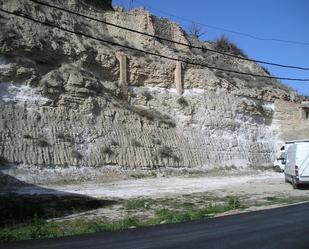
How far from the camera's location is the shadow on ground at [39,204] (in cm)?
1649

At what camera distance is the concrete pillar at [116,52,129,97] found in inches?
1478

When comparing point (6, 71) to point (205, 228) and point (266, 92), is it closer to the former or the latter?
point (205, 228)

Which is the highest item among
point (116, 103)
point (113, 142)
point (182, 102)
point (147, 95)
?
point (147, 95)

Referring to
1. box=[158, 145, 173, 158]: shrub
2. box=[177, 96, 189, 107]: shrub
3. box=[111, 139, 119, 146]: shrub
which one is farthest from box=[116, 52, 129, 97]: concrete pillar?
box=[111, 139, 119, 146]: shrub

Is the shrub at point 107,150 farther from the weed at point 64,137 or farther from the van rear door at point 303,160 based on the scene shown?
the van rear door at point 303,160

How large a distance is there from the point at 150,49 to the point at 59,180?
18.2 meters

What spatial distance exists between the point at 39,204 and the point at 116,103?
17.2m

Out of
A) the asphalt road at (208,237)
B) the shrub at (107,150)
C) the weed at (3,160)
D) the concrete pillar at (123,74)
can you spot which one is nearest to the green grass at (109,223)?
the asphalt road at (208,237)

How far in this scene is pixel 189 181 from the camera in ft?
96.4

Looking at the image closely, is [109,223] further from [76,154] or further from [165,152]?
[165,152]

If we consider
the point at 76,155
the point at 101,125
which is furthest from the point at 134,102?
the point at 76,155

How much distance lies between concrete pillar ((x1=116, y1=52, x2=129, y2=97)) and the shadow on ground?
49.1 ft

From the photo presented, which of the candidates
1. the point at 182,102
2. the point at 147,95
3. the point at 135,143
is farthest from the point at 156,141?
the point at 182,102

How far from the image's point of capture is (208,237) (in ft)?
34.2
